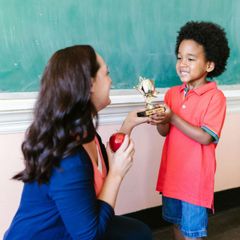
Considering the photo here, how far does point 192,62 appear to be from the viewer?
3.93 ft

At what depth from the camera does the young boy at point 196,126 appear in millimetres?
1171

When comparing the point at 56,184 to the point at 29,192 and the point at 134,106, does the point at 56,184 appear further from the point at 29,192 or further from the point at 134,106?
the point at 134,106

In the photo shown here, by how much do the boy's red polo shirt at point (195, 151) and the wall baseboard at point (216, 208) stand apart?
1.62 ft

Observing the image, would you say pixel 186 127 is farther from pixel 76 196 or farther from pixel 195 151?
pixel 76 196

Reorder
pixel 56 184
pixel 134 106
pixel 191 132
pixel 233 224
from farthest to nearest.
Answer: pixel 233 224 < pixel 134 106 < pixel 191 132 < pixel 56 184

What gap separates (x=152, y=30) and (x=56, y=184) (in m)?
1.00

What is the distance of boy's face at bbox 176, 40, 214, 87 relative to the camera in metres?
1.20

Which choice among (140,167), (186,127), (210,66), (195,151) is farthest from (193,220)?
(210,66)

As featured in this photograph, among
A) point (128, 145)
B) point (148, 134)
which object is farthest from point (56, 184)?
point (148, 134)

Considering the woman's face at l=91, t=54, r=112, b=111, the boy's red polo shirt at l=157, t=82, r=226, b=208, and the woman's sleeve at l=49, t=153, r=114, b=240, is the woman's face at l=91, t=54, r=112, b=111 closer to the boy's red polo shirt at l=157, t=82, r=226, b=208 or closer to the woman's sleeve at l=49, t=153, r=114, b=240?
the woman's sleeve at l=49, t=153, r=114, b=240

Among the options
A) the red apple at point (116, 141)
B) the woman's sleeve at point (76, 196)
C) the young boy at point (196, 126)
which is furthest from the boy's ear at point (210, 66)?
the woman's sleeve at point (76, 196)

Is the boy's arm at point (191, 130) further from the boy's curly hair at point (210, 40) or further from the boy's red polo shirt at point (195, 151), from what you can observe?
the boy's curly hair at point (210, 40)

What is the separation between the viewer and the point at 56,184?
766 millimetres

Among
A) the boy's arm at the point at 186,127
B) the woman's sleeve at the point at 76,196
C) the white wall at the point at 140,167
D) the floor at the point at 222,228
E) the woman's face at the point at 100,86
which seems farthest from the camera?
the floor at the point at 222,228
